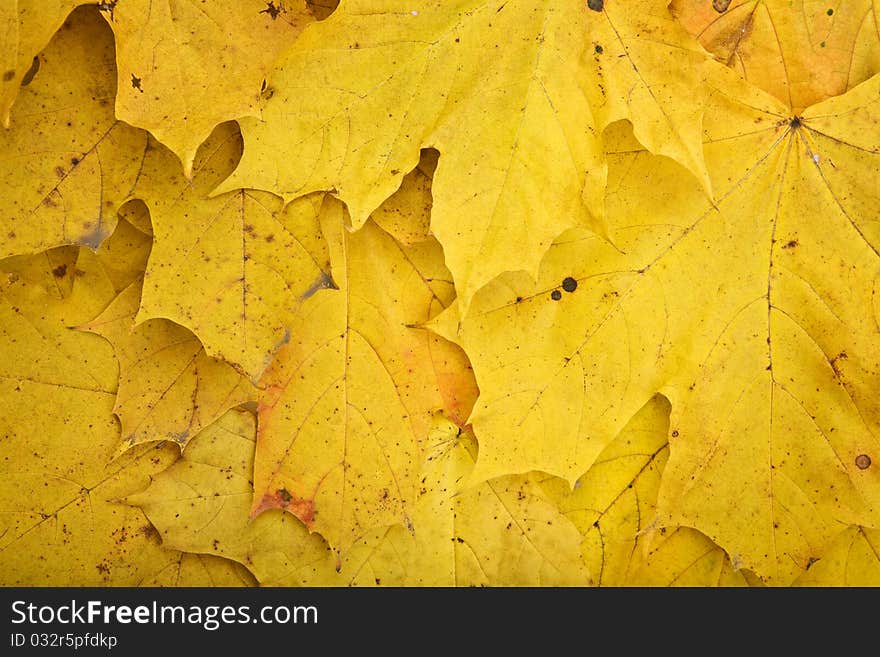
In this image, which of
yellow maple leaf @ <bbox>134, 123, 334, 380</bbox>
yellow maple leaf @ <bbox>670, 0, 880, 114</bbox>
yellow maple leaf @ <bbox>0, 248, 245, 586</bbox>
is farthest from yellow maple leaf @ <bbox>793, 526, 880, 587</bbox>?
yellow maple leaf @ <bbox>0, 248, 245, 586</bbox>

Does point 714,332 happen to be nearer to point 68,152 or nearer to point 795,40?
point 795,40

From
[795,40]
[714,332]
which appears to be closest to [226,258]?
[714,332]

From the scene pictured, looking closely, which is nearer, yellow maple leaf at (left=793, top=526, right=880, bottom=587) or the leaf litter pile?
the leaf litter pile

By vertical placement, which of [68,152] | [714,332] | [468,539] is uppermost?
[68,152]

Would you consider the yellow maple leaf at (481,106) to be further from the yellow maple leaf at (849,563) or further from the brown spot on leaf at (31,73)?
the yellow maple leaf at (849,563)

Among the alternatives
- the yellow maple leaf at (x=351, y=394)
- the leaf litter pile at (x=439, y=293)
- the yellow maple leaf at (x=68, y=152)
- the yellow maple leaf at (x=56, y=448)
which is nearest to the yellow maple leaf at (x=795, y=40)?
the leaf litter pile at (x=439, y=293)

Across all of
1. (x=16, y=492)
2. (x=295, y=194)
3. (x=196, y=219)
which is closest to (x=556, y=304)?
(x=295, y=194)

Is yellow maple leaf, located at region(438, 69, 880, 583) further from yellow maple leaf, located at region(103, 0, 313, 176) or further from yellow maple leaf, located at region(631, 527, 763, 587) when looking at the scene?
yellow maple leaf, located at region(103, 0, 313, 176)
